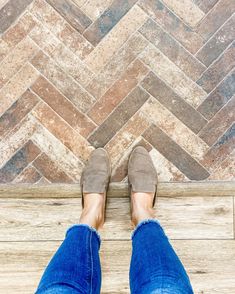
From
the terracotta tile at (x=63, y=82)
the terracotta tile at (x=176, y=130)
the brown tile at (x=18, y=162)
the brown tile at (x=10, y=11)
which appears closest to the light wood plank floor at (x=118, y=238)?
the brown tile at (x=18, y=162)

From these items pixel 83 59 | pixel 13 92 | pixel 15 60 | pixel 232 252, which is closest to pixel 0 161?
pixel 13 92

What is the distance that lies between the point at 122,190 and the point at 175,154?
296 millimetres

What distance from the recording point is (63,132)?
1942 millimetres

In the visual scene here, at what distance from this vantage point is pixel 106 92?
1.94 m

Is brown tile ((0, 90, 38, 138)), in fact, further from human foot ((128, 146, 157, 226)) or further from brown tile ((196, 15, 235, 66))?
brown tile ((196, 15, 235, 66))

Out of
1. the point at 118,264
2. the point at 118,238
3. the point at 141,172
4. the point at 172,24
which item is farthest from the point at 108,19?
the point at 118,264

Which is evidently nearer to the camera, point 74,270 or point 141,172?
point 74,270

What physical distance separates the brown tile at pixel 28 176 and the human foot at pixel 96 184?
22cm

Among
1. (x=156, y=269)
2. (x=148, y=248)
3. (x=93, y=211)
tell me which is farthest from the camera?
(x=93, y=211)

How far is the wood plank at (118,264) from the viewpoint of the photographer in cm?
184

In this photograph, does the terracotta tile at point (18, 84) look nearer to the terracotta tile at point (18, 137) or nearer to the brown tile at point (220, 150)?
the terracotta tile at point (18, 137)

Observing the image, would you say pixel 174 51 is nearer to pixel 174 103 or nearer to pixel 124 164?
pixel 174 103

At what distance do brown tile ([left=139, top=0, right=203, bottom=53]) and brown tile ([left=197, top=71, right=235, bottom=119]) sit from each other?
20cm

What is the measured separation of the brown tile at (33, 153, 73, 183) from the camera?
1.93 meters
